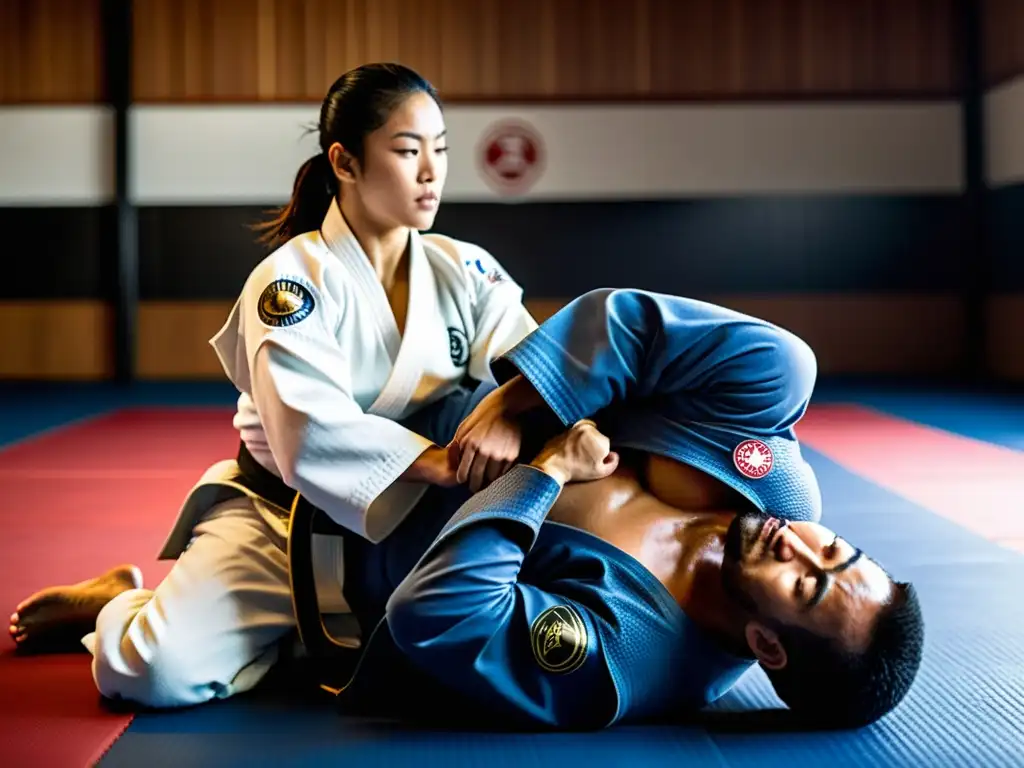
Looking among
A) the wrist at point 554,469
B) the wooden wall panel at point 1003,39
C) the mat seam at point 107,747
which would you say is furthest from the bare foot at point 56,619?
the wooden wall panel at point 1003,39

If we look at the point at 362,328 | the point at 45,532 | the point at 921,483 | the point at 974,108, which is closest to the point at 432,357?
the point at 362,328

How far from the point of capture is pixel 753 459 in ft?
7.77

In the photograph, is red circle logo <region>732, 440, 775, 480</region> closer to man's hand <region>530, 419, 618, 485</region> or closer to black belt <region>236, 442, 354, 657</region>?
man's hand <region>530, 419, 618, 485</region>

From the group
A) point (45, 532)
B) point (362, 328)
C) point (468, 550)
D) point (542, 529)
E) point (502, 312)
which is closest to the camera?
point (468, 550)

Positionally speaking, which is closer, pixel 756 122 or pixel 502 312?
pixel 502 312

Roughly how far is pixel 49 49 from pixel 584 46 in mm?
4366

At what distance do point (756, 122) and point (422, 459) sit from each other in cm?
817

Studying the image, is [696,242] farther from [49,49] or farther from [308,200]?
[308,200]

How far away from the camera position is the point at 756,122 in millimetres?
10039

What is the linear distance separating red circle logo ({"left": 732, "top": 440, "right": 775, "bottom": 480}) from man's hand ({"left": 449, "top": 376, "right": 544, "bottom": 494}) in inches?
15.4

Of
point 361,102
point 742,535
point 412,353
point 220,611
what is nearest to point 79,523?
point 220,611

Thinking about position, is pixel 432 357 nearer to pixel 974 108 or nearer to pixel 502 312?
pixel 502 312

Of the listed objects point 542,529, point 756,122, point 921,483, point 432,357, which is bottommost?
point 921,483

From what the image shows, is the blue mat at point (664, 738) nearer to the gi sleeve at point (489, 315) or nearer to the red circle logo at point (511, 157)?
the gi sleeve at point (489, 315)
